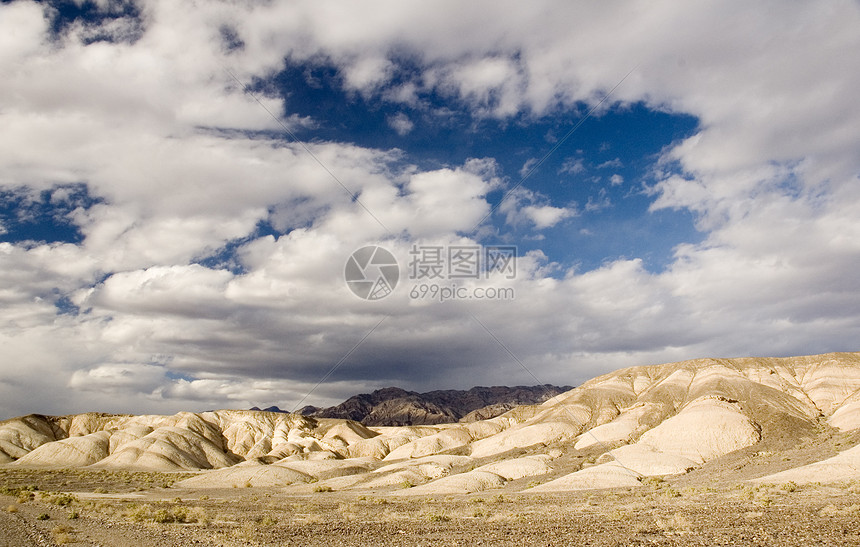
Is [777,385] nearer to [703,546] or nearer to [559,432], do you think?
[559,432]

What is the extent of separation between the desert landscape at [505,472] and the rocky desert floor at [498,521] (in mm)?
198

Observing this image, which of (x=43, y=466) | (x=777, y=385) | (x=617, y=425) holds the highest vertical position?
(x=777, y=385)

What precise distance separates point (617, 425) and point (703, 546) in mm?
80255

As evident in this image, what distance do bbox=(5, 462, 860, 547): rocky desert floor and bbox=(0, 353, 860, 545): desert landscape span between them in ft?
0.65

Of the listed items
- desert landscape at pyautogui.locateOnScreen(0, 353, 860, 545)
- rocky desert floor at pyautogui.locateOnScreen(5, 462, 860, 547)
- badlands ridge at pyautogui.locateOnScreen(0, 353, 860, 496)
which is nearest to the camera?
rocky desert floor at pyautogui.locateOnScreen(5, 462, 860, 547)

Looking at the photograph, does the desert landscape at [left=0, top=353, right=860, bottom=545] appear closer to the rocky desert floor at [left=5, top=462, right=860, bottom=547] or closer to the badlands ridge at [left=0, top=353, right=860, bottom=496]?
the rocky desert floor at [left=5, top=462, right=860, bottom=547]

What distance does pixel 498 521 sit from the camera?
103 ft

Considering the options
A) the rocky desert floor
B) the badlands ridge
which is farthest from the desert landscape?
the badlands ridge

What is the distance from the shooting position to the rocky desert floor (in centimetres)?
2409

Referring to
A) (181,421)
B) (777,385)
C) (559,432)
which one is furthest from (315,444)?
(777,385)

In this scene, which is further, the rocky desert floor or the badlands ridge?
the badlands ridge

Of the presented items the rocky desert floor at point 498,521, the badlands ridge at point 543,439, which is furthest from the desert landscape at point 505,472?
the badlands ridge at point 543,439

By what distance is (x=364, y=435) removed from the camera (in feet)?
490

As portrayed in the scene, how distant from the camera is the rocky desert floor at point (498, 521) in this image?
2409cm
